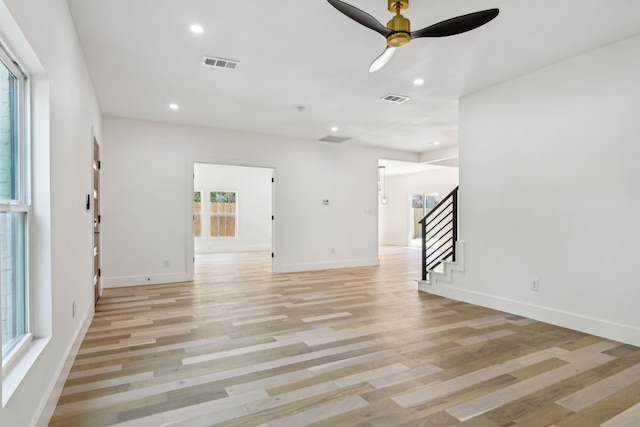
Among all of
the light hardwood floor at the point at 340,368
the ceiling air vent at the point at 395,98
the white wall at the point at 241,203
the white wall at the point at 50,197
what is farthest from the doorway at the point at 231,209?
the white wall at the point at 50,197

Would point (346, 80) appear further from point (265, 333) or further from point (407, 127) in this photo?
point (265, 333)

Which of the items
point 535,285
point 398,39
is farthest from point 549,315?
point 398,39

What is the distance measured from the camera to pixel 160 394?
2.17 meters

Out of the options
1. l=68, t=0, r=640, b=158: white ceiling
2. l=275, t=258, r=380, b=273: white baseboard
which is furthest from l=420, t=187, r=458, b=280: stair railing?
l=275, t=258, r=380, b=273: white baseboard

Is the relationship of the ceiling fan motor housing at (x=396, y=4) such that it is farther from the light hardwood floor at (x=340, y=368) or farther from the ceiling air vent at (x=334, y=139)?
the ceiling air vent at (x=334, y=139)

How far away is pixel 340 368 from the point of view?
2533 mm

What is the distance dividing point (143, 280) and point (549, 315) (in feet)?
18.7

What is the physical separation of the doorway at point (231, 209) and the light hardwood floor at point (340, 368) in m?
6.29

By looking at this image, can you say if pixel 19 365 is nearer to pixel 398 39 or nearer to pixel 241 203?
pixel 398 39

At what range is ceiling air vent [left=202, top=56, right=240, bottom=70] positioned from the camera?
348cm

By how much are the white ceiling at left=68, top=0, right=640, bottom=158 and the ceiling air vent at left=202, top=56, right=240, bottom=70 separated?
0.08 m

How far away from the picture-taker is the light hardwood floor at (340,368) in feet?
6.42

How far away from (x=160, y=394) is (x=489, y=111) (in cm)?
448

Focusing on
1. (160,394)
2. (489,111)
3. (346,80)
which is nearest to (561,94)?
(489,111)
